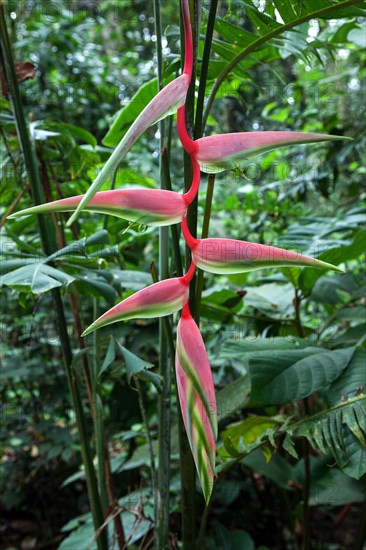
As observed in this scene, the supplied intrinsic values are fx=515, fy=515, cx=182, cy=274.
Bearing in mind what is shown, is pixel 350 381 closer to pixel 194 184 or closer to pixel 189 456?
pixel 189 456

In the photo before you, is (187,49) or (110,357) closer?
(187,49)

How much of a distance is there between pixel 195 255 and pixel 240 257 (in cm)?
3

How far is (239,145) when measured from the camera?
1.08 ft

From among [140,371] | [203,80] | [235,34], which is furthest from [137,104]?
[140,371]

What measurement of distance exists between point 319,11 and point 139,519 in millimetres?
682

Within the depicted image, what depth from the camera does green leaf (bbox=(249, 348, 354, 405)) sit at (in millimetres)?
Result: 656

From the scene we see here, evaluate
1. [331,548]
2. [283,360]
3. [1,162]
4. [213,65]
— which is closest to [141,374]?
[283,360]

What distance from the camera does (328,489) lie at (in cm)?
90

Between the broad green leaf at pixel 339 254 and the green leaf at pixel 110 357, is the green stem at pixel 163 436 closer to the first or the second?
the green leaf at pixel 110 357

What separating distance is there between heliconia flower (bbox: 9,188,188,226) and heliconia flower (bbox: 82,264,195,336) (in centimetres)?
4

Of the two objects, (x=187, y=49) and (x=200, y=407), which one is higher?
(x=187, y=49)

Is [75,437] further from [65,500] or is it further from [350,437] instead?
[350,437]

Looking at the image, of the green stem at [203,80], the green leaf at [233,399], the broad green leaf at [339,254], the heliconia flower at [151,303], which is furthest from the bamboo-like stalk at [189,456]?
the broad green leaf at [339,254]

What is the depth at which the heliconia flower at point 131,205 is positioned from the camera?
0.31 m
